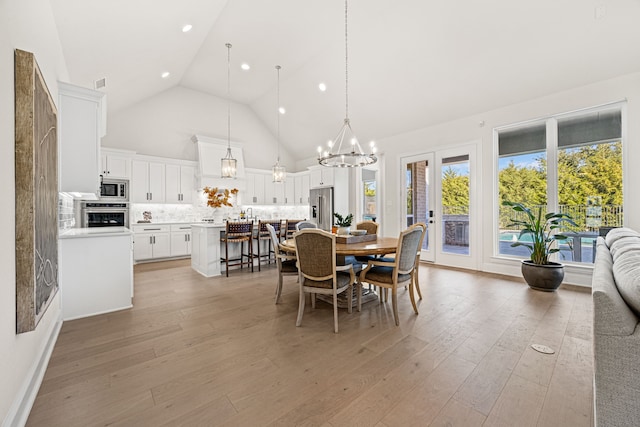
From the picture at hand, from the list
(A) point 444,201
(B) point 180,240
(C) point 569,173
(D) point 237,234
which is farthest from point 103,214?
(C) point 569,173

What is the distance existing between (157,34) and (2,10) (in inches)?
104

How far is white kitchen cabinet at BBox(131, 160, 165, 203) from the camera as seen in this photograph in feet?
20.0

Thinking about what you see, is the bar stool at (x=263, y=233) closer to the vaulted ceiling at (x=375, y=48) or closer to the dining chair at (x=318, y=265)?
Answer: the dining chair at (x=318, y=265)

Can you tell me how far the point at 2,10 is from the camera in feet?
4.33

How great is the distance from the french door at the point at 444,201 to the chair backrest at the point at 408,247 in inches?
110

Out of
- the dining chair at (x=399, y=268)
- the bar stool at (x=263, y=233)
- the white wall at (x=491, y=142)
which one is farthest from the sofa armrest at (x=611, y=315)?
the bar stool at (x=263, y=233)

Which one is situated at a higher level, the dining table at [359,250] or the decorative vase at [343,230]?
the decorative vase at [343,230]

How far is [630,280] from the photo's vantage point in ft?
3.38

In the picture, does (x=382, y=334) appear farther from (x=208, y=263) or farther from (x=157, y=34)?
(x=157, y=34)

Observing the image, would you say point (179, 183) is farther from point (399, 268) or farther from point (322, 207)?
point (399, 268)

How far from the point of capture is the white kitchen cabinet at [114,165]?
5652 millimetres

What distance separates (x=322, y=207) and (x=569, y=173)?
5.09 meters

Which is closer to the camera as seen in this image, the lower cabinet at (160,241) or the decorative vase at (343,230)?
the decorative vase at (343,230)

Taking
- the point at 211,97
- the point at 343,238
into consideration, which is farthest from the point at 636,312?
the point at 211,97
